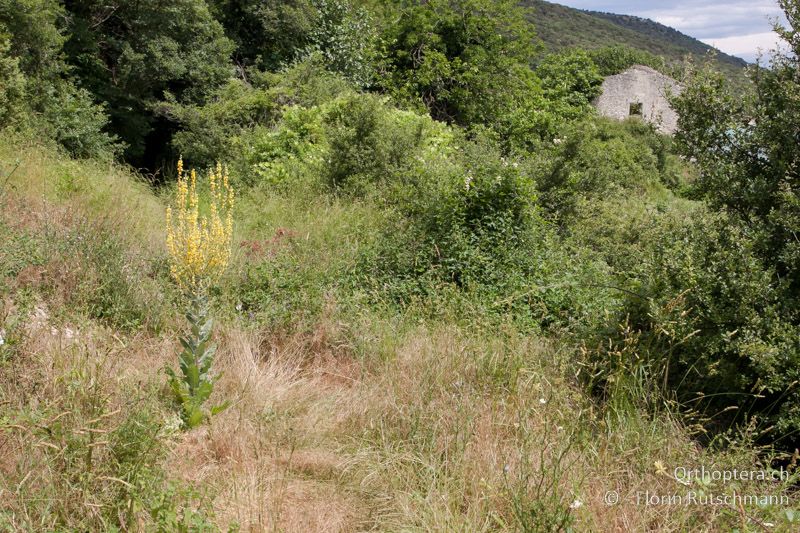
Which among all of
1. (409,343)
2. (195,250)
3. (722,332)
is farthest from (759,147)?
(195,250)

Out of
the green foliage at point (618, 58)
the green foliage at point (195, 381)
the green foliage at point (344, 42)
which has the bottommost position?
the green foliage at point (195, 381)

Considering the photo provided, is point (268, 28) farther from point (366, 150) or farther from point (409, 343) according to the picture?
point (409, 343)

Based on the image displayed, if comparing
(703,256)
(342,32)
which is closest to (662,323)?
(703,256)

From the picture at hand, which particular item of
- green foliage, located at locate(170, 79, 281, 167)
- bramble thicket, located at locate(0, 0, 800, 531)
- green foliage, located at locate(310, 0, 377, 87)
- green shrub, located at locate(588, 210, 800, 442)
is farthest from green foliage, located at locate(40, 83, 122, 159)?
green shrub, located at locate(588, 210, 800, 442)

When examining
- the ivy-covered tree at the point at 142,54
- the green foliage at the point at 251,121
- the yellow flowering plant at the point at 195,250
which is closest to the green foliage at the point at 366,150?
the green foliage at the point at 251,121

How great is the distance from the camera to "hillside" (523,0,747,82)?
213 ft

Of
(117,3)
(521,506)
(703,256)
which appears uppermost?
(117,3)

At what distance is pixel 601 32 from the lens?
74.6 metres

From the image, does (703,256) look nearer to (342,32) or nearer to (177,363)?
(177,363)

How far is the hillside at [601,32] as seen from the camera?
6500cm

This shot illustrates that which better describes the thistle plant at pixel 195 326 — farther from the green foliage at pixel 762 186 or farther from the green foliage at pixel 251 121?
the green foliage at pixel 251 121

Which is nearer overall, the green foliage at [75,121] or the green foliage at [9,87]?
the green foliage at [9,87]

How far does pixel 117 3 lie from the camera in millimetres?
12992

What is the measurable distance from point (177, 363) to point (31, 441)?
134 cm
